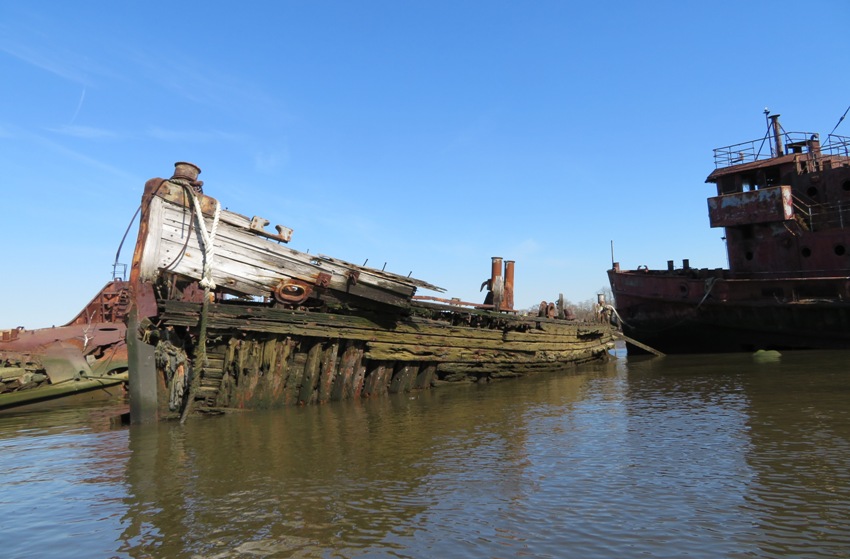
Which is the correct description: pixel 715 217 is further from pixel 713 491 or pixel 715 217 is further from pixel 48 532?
pixel 48 532

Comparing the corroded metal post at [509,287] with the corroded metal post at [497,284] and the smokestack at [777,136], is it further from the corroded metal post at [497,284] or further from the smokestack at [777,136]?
the smokestack at [777,136]

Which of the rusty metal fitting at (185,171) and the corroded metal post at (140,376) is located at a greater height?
the rusty metal fitting at (185,171)

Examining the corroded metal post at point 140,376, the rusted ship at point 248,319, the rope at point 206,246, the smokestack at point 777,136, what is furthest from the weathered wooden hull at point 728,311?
the corroded metal post at point 140,376

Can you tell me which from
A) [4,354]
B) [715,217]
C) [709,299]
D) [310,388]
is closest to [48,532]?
[310,388]

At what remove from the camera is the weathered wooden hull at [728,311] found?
19891 millimetres

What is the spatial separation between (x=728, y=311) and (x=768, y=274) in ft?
6.82

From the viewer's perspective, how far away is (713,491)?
4.94m

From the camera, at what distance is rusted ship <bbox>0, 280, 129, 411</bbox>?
12.5m

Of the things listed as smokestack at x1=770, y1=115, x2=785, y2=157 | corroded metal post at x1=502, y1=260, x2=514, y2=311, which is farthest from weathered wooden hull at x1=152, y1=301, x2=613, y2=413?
smokestack at x1=770, y1=115, x2=785, y2=157

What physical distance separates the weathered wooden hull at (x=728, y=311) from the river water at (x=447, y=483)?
11807 millimetres

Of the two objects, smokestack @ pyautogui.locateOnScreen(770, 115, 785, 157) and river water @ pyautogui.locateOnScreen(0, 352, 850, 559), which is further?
smokestack @ pyautogui.locateOnScreen(770, 115, 785, 157)

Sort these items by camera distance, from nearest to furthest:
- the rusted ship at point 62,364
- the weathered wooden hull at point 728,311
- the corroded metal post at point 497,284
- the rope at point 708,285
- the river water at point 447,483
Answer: the river water at point 447,483 < the rusted ship at point 62,364 < the corroded metal post at point 497,284 < the weathered wooden hull at point 728,311 < the rope at point 708,285

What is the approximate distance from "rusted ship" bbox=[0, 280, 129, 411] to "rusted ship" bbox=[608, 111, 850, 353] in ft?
67.0

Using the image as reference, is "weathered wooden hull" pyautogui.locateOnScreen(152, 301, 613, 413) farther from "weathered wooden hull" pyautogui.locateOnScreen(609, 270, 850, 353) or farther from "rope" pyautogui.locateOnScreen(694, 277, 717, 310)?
"weathered wooden hull" pyautogui.locateOnScreen(609, 270, 850, 353)
